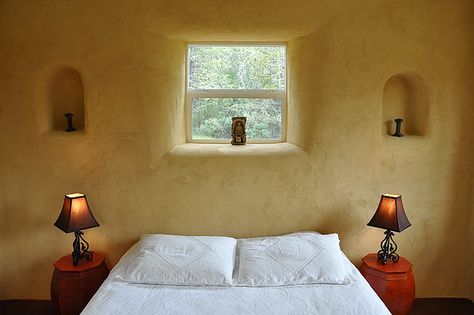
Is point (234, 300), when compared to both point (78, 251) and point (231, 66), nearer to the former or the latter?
point (78, 251)

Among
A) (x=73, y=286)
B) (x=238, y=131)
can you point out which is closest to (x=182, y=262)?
(x=73, y=286)

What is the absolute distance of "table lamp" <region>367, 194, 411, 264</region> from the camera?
8.39 feet

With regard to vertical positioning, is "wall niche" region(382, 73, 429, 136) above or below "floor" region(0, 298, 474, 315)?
above

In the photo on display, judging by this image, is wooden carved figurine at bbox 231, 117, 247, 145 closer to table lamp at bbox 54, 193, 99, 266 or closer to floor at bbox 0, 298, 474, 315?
table lamp at bbox 54, 193, 99, 266

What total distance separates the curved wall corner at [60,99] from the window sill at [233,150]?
0.84m

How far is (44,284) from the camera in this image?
9.55ft

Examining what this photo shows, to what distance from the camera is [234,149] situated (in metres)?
2.98

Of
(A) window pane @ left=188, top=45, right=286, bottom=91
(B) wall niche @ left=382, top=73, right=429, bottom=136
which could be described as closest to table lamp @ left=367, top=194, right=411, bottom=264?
(B) wall niche @ left=382, top=73, right=429, bottom=136

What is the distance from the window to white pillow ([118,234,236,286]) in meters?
1.11

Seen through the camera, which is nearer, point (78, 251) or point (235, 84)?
point (78, 251)

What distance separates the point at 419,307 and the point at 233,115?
2.12 m

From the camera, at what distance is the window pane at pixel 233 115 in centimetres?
316

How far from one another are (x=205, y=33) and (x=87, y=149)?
125 cm

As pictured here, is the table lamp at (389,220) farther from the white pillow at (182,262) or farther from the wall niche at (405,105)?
the white pillow at (182,262)
